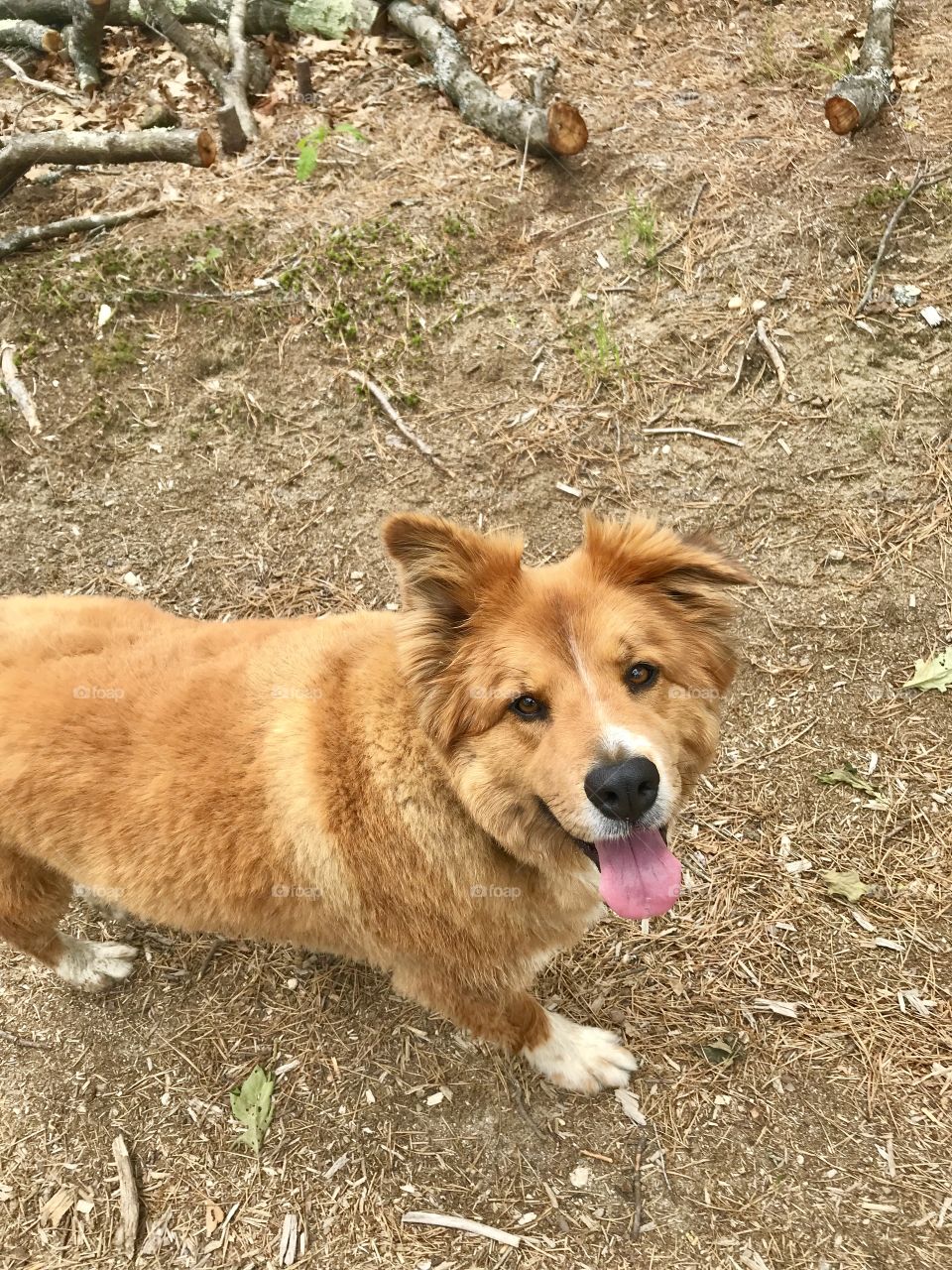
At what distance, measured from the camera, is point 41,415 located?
586 centimetres

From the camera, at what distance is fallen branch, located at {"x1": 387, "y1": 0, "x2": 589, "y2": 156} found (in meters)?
5.91

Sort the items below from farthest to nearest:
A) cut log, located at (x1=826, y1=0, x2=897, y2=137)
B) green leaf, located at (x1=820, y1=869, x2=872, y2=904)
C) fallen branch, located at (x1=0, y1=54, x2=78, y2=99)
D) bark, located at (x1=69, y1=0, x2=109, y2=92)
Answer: fallen branch, located at (x1=0, y1=54, x2=78, y2=99)
bark, located at (x1=69, y1=0, x2=109, y2=92)
cut log, located at (x1=826, y1=0, x2=897, y2=137)
green leaf, located at (x1=820, y1=869, x2=872, y2=904)

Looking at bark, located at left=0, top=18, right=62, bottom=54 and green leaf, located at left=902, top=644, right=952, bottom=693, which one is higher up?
bark, located at left=0, top=18, right=62, bottom=54

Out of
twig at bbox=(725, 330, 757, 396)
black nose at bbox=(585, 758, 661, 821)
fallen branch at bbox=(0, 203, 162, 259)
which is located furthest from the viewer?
fallen branch at bbox=(0, 203, 162, 259)

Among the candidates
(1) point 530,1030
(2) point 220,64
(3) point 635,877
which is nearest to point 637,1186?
(1) point 530,1030

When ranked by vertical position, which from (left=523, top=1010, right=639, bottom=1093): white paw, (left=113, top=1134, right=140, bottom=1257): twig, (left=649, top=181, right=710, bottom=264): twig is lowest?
(left=113, top=1134, right=140, bottom=1257): twig

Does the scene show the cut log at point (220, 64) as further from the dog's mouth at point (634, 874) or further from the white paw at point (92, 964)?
the dog's mouth at point (634, 874)

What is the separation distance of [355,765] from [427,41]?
6.61 meters

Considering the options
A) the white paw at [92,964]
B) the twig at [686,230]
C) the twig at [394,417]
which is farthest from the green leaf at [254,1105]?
the twig at [686,230]

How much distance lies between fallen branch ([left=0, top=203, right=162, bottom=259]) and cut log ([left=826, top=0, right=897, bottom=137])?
193 inches

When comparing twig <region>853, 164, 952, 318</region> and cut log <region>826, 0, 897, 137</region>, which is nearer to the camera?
twig <region>853, 164, 952, 318</region>

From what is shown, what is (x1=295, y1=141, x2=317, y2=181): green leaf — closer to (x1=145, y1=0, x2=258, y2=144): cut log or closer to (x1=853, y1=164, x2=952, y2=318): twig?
(x1=145, y1=0, x2=258, y2=144): cut log

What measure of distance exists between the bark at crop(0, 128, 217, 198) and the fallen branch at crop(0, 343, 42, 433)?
1.64 meters

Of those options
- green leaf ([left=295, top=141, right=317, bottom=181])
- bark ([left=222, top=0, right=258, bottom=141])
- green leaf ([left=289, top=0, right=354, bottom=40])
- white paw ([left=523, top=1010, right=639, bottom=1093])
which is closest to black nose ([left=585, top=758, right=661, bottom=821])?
white paw ([left=523, top=1010, right=639, bottom=1093])
